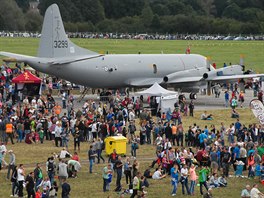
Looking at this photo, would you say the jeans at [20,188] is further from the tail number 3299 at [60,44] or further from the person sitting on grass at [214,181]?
the tail number 3299 at [60,44]

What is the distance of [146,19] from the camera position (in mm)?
159500

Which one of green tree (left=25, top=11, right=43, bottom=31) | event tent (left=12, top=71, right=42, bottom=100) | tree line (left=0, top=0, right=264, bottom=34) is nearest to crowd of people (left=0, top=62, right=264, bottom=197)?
event tent (left=12, top=71, right=42, bottom=100)

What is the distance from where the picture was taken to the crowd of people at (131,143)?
102ft

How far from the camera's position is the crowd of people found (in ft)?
102

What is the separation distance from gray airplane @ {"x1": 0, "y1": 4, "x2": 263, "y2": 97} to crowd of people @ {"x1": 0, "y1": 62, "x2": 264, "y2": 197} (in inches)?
85.3

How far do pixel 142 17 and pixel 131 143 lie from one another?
4842 inches

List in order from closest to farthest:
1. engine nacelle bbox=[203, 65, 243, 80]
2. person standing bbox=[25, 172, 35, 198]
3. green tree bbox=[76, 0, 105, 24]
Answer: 1. person standing bbox=[25, 172, 35, 198]
2. engine nacelle bbox=[203, 65, 243, 80]
3. green tree bbox=[76, 0, 105, 24]

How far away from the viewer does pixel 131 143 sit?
38.3 m

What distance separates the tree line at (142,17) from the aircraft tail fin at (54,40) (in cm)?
9691

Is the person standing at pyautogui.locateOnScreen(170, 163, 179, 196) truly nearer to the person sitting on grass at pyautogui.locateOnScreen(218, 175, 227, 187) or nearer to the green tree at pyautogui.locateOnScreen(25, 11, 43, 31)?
the person sitting on grass at pyautogui.locateOnScreen(218, 175, 227, 187)

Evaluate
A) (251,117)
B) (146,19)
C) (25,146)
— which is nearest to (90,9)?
(146,19)

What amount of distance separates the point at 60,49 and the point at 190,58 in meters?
11.0

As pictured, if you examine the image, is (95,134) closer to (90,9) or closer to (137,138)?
(137,138)

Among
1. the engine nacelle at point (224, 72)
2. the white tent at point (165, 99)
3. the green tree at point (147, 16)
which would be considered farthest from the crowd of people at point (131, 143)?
the green tree at point (147, 16)
